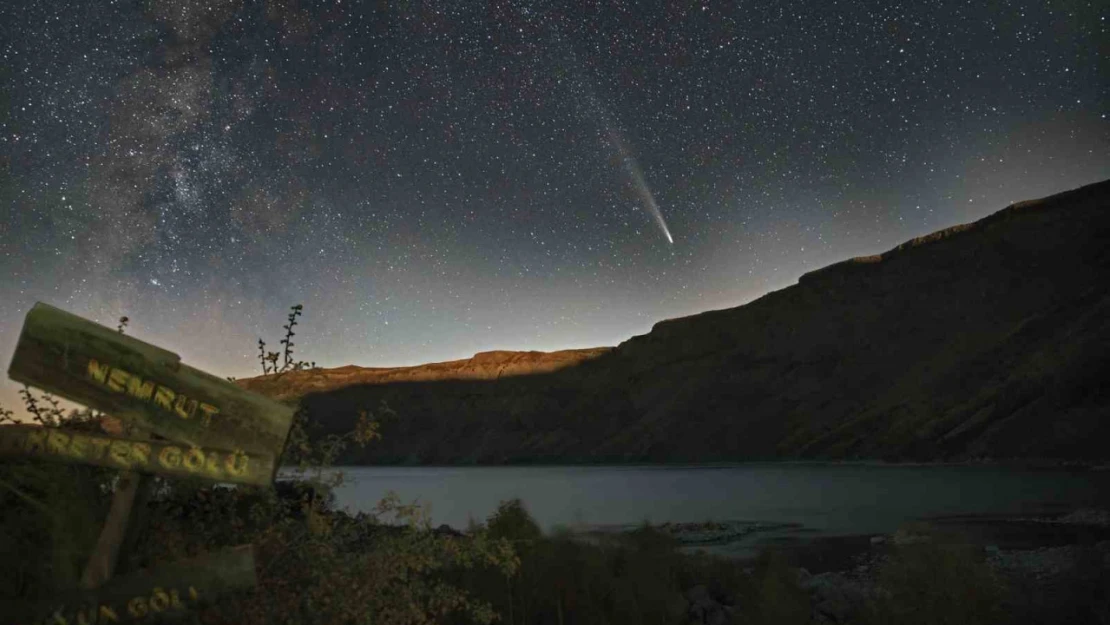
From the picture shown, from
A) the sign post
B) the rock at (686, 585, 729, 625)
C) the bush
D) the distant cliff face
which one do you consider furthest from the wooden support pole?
the distant cliff face

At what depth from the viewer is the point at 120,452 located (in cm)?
365

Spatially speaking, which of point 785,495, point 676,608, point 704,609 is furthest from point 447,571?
point 785,495

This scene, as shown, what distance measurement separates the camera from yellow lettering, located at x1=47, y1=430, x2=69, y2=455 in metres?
3.70

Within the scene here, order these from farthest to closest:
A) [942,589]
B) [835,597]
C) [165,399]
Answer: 1. [835,597]
2. [942,589]
3. [165,399]

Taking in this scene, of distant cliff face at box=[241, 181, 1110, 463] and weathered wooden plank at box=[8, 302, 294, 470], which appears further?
distant cliff face at box=[241, 181, 1110, 463]

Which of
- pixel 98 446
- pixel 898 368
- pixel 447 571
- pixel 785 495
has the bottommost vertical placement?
pixel 785 495

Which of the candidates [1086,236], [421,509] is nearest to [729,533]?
[421,509]

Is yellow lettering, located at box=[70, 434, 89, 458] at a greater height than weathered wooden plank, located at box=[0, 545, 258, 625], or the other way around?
yellow lettering, located at box=[70, 434, 89, 458]

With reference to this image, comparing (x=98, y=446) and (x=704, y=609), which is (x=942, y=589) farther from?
(x=98, y=446)

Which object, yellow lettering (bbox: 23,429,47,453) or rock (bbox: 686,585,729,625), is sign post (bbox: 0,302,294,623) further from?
rock (bbox: 686,585,729,625)

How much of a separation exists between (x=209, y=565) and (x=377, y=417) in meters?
1.54

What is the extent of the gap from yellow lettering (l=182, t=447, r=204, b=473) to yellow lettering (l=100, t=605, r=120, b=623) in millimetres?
732

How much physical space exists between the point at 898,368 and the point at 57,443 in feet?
493

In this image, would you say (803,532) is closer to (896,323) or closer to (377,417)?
(377,417)
